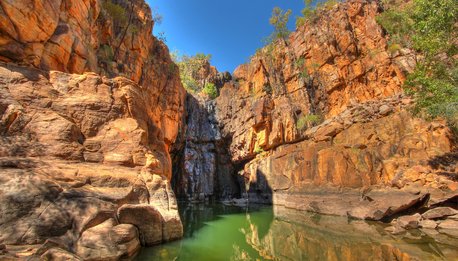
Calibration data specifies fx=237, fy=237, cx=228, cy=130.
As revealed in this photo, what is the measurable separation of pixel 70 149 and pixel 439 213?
16.8m

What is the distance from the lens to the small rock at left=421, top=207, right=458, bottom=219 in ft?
37.4

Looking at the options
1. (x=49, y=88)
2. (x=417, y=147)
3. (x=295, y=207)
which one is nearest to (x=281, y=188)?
(x=295, y=207)

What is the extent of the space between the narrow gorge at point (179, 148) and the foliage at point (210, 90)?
11.6 meters

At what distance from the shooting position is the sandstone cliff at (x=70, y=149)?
589cm

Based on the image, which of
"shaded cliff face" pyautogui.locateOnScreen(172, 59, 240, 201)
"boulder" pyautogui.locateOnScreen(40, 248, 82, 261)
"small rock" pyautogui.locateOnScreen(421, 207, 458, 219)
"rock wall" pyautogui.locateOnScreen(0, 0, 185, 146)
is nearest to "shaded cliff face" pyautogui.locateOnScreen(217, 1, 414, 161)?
"shaded cliff face" pyautogui.locateOnScreen(172, 59, 240, 201)

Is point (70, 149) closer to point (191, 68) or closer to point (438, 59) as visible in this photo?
point (438, 59)

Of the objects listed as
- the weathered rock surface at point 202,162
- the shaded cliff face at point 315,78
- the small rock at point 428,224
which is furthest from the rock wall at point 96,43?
the small rock at point 428,224

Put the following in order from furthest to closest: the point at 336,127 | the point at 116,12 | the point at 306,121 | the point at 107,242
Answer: the point at 306,121 → the point at 336,127 → the point at 116,12 → the point at 107,242

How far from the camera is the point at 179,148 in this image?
3475 centimetres

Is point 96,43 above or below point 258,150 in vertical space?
above

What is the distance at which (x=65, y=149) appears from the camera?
28.7 ft

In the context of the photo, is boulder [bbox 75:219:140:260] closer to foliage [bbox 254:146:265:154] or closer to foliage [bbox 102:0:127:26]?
foliage [bbox 102:0:127:26]

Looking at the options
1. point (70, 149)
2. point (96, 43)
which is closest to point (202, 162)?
point (96, 43)

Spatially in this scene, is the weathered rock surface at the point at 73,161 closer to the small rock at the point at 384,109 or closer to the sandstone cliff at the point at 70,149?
the sandstone cliff at the point at 70,149
